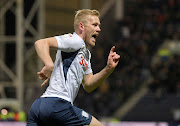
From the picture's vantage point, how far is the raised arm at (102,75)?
13.0 feet

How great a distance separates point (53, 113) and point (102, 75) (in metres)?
0.72

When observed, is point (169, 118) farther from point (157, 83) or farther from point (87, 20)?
point (87, 20)

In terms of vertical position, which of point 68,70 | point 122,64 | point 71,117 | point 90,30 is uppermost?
point 90,30

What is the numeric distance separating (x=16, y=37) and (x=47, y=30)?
2.95 meters

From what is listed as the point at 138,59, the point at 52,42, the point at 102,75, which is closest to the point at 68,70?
the point at 52,42

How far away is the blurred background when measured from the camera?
12.2 meters

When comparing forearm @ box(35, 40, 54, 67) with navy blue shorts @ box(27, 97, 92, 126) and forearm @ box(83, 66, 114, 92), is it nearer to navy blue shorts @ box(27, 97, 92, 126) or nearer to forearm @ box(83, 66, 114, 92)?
navy blue shorts @ box(27, 97, 92, 126)

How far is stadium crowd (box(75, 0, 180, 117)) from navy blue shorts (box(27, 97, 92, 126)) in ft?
27.1

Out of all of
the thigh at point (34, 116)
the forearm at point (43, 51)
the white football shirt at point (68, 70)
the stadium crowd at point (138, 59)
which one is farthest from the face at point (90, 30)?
the stadium crowd at point (138, 59)

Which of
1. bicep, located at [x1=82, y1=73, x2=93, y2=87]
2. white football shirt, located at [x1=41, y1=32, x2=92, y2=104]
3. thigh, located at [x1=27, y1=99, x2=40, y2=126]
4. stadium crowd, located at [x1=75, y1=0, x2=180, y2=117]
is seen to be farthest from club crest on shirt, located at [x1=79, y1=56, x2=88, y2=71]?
stadium crowd, located at [x1=75, y1=0, x2=180, y2=117]

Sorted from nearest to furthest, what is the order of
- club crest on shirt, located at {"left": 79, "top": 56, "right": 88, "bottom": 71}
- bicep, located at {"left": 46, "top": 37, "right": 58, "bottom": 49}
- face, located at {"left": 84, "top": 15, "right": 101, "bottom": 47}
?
bicep, located at {"left": 46, "top": 37, "right": 58, "bottom": 49}
club crest on shirt, located at {"left": 79, "top": 56, "right": 88, "bottom": 71}
face, located at {"left": 84, "top": 15, "right": 101, "bottom": 47}

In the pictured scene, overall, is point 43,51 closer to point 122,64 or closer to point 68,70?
point 68,70

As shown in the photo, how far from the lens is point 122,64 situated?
13258mm

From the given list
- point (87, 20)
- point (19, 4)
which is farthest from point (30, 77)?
point (87, 20)
